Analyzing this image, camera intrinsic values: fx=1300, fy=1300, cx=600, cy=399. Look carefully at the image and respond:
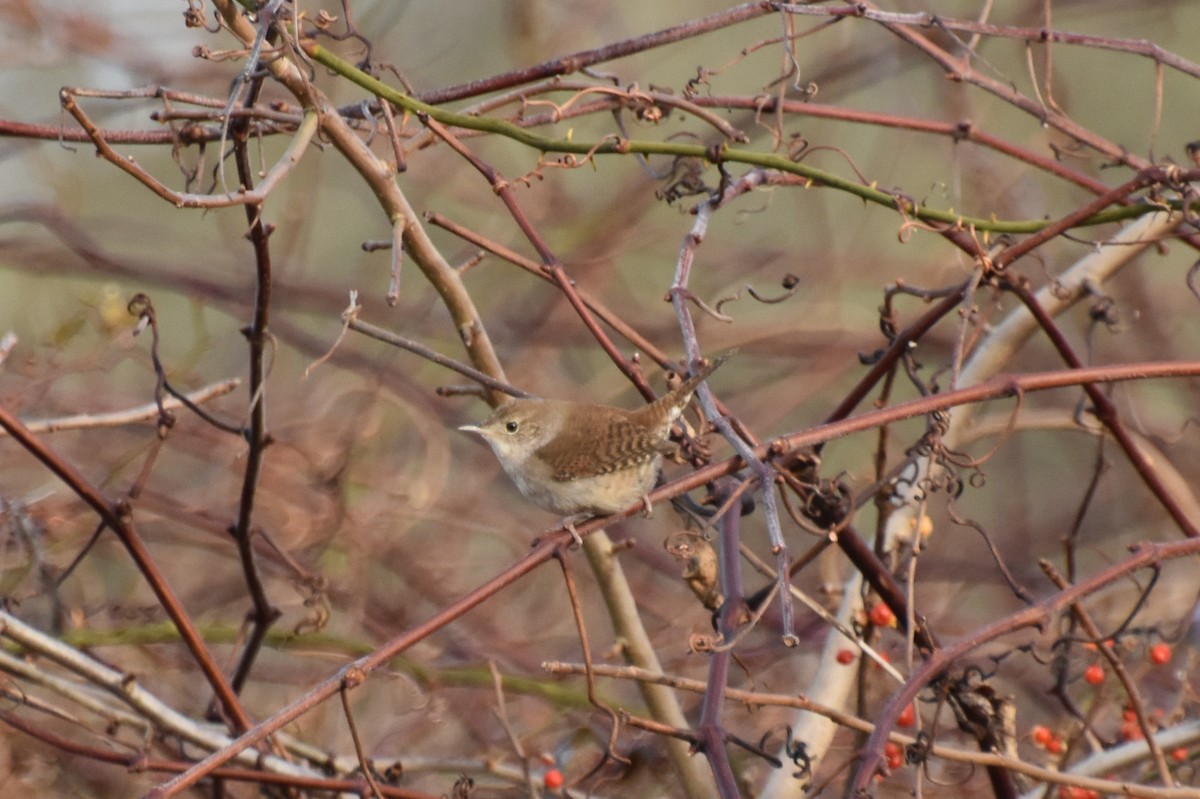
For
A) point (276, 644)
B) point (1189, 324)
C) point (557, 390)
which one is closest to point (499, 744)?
point (276, 644)

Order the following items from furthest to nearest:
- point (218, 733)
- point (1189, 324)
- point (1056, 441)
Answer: point (1056, 441), point (1189, 324), point (218, 733)

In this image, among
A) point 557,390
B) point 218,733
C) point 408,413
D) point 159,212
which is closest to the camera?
point 218,733

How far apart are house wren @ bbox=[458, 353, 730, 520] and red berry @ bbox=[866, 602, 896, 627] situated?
0.60 meters

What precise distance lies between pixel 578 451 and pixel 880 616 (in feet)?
2.94

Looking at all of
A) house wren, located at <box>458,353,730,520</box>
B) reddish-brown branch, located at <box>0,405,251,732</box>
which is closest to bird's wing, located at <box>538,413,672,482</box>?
house wren, located at <box>458,353,730,520</box>

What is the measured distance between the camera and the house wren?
329 centimetres

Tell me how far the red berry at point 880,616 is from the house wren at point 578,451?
597 millimetres

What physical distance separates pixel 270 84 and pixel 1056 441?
511cm

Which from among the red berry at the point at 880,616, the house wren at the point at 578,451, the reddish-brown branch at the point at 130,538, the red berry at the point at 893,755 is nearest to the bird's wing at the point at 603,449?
the house wren at the point at 578,451

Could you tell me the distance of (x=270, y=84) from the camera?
20.3 feet

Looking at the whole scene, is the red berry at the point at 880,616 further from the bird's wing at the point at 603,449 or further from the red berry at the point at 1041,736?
the bird's wing at the point at 603,449

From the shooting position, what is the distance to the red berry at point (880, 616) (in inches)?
118

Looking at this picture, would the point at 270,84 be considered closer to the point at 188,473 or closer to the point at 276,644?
the point at 188,473

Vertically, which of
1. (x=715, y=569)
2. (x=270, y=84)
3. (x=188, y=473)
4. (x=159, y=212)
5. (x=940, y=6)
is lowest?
(x=715, y=569)
